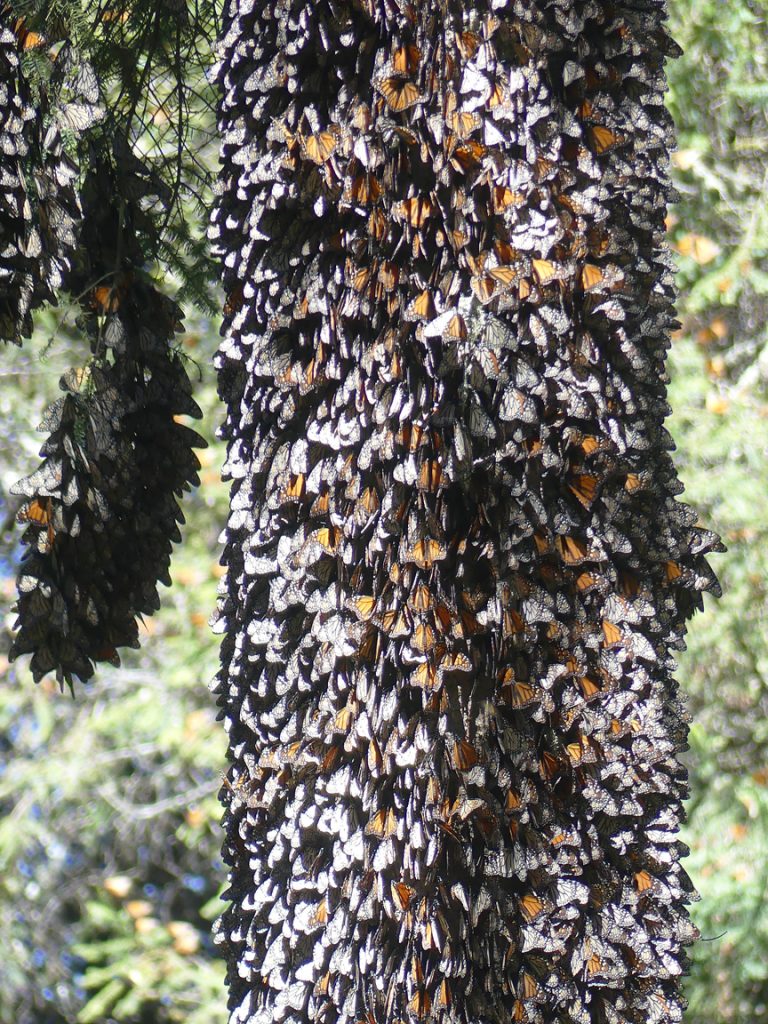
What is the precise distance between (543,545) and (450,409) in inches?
4.7

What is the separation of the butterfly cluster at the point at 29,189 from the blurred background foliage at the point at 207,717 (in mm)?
1157

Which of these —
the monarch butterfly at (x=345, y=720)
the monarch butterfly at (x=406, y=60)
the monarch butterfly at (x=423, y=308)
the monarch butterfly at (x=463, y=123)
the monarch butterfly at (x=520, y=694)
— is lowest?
the monarch butterfly at (x=345, y=720)

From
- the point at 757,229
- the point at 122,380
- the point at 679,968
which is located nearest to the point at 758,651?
the point at 757,229

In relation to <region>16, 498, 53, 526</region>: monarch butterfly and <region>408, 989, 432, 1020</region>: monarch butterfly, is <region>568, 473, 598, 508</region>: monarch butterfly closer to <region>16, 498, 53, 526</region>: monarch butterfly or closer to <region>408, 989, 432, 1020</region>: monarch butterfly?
<region>408, 989, 432, 1020</region>: monarch butterfly

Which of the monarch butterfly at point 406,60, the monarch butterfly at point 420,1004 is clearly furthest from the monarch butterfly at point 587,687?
the monarch butterfly at point 406,60

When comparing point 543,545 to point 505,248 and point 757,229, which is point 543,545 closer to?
Answer: point 505,248

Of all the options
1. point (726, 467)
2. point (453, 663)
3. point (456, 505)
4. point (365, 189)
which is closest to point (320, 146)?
point (365, 189)

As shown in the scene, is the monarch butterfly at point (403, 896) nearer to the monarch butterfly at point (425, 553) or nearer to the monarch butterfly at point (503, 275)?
the monarch butterfly at point (425, 553)

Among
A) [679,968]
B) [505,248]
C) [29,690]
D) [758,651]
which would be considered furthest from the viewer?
[29,690]

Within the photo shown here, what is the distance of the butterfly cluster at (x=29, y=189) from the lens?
907 mm

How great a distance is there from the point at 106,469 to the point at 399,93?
45cm

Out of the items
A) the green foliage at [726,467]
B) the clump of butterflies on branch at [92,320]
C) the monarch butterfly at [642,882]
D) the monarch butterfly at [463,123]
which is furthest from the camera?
the green foliage at [726,467]

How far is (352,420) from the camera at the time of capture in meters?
0.76

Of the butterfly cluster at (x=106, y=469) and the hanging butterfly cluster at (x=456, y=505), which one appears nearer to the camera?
the hanging butterfly cluster at (x=456, y=505)
